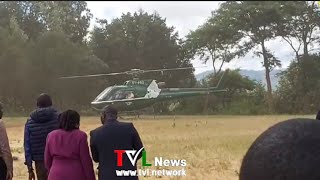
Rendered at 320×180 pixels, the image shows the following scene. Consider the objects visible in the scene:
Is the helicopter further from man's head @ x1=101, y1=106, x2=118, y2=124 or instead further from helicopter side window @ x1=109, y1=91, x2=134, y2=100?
man's head @ x1=101, y1=106, x2=118, y2=124

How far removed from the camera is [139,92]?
12656mm

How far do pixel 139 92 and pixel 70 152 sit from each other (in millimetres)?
8813

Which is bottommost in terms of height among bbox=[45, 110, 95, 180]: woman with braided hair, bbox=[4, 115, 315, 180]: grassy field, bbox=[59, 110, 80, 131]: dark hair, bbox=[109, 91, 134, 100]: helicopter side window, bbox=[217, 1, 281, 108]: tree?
bbox=[4, 115, 315, 180]: grassy field

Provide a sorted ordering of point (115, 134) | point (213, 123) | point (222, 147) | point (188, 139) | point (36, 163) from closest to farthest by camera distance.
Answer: point (115, 134)
point (36, 163)
point (222, 147)
point (188, 139)
point (213, 123)

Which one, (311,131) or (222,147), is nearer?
(311,131)

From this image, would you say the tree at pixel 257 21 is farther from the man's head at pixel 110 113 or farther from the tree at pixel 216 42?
the man's head at pixel 110 113

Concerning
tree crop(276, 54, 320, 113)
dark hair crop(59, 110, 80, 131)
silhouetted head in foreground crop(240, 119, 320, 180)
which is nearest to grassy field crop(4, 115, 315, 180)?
tree crop(276, 54, 320, 113)

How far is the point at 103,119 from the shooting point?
4.04 m

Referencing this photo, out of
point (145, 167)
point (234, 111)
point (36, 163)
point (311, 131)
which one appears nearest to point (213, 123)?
point (234, 111)

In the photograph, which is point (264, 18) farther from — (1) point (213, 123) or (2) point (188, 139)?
(2) point (188, 139)

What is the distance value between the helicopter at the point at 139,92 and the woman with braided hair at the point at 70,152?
8095 millimetres

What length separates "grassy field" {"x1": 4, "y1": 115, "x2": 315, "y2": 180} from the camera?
816 centimetres

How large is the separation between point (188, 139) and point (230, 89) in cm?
243

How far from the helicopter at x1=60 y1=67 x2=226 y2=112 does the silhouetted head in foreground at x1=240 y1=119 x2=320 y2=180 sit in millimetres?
11141
